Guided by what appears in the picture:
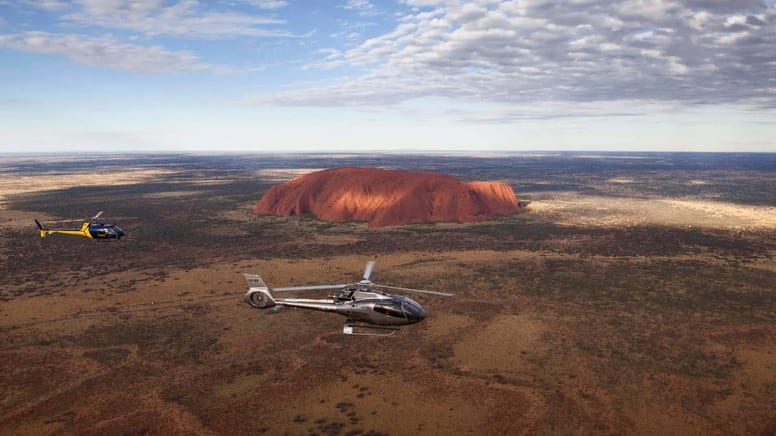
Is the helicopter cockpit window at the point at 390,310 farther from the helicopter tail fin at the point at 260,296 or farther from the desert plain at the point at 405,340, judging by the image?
the helicopter tail fin at the point at 260,296

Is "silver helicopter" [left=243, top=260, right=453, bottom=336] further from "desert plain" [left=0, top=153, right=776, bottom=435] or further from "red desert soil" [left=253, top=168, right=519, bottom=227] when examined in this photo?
"red desert soil" [left=253, top=168, right=519, bottom=227]

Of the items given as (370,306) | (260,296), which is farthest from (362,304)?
(260,296)

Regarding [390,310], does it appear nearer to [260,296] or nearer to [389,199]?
[260,296]

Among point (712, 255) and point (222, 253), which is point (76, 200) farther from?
point (712, 255)

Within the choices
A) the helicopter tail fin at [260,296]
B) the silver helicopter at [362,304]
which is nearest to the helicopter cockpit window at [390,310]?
the silver helicopter at [362,304]

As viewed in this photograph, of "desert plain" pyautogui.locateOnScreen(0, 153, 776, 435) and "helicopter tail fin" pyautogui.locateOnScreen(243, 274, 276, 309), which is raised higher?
"helicopter tail fin" pyautogui.locateOnScreen(243, 274, 276, 309)

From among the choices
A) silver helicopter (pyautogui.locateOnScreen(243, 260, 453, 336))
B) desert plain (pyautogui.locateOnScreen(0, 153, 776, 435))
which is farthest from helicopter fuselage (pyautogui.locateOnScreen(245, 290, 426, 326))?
desert plain (pyautogui.locateOnScreen(0, 153, 776, 435))
